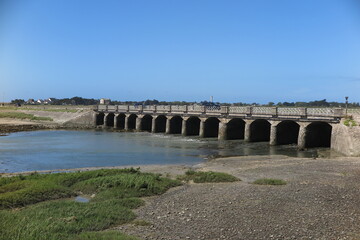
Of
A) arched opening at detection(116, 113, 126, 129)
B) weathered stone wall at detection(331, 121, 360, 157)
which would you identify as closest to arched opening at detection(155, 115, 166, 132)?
arched opening at detection(116, 113, 126, 129)

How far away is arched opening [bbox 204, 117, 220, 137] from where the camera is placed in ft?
192

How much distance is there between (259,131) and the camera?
169 ft

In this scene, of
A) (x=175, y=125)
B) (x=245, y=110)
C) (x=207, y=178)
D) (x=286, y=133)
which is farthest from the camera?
(x=175, y=125)

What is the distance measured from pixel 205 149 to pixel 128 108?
123 ft

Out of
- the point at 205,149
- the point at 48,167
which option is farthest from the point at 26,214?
the point at 205,149

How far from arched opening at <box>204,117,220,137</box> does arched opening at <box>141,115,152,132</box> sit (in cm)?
1905

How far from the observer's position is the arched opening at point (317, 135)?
42.0m

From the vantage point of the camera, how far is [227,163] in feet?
105

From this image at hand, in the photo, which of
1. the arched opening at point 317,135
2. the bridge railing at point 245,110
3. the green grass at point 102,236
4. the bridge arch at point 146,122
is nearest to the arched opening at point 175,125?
the bridge railing at point 245,110

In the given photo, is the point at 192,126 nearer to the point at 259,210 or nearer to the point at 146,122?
the point at 146,122

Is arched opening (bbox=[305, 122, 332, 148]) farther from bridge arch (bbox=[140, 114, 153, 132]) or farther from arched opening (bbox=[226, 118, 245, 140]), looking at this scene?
bridge arch (bbox=[140, 114, 153, 132])

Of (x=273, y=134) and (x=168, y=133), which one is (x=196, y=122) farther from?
(x=273, y=134)

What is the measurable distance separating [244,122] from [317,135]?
14120 mm

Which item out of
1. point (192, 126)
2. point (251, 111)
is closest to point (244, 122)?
point (251, 111)
